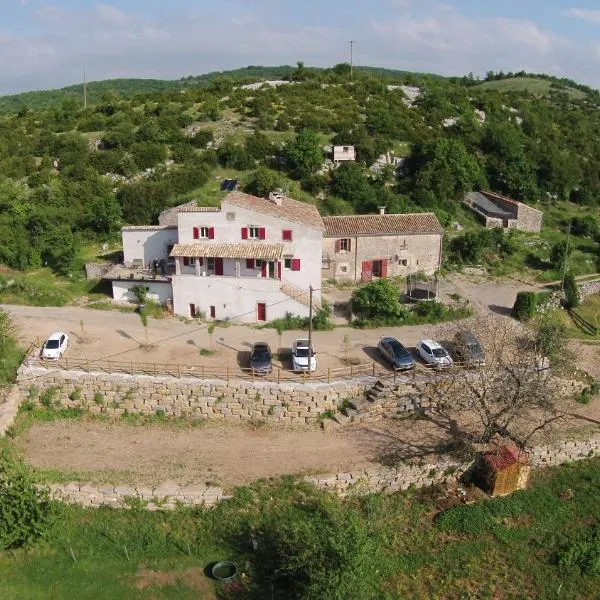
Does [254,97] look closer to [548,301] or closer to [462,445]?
[548,301]

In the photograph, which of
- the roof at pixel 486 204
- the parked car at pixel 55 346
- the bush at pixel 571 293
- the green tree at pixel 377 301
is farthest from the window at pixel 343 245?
the roof at pixel 486 204

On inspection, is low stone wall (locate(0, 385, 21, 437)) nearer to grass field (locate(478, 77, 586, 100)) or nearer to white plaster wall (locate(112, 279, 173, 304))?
white plaster wall (locate(112, 279, 173, 304))

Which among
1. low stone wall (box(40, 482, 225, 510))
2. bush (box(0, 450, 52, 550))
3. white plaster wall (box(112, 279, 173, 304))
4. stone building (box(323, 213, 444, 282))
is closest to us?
bush (box(0, 450, 52, 550))

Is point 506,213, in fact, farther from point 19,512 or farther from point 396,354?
point 19,512

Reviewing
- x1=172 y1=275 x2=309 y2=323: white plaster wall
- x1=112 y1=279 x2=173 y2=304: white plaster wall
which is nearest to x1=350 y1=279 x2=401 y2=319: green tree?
x1=172 y1=275 x2=309 y2=323: white plaster wall

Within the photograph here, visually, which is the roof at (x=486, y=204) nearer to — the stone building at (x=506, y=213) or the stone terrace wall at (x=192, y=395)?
the stone building at (x=506, y=213)

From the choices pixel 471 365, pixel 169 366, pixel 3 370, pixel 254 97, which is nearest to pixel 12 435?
pixel 3 370
